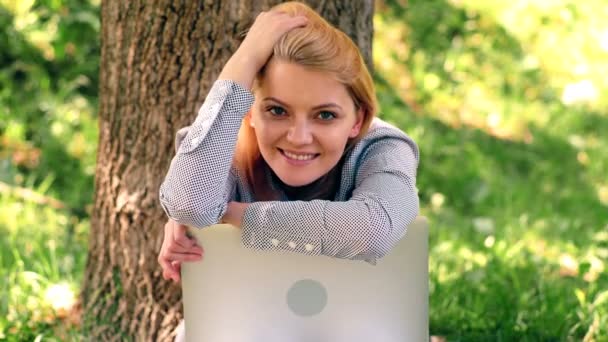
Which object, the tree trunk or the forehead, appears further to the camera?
the tree trunk

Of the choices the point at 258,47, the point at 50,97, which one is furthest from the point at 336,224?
the point at 50,97

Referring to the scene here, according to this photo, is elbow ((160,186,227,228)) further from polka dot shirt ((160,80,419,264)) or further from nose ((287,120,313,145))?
nose ((287,120,313,145))

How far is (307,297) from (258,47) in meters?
0.60

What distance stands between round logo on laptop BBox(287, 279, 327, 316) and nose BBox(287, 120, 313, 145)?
32cm

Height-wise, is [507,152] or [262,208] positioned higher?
[507,152]

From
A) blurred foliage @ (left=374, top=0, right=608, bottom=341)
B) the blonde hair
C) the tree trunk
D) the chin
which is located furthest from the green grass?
blurred foliage @ (left=374, top=0, right=608, bottom=341)

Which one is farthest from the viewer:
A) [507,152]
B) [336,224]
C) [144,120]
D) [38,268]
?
[507,152]

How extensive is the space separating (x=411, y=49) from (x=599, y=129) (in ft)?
3.84

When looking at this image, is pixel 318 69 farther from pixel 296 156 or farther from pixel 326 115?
pixel 296 156

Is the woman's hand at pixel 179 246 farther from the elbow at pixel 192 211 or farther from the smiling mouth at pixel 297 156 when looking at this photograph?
the smiling mouth at pixel 297 156

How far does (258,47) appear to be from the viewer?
2201 millimetres

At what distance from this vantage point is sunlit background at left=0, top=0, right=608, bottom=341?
3234 mm

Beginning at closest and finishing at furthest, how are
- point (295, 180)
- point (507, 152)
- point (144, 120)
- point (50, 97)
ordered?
1. point (295, 180)
2. point (144, 120)
3. point (50, 97)
4. point (507, 152)

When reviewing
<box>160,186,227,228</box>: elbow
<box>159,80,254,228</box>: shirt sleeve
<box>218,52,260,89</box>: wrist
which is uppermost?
<box>218,52,260,89</box>: wrist
